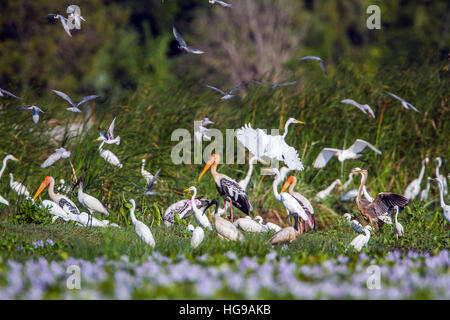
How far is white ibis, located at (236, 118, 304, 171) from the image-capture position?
7680mm

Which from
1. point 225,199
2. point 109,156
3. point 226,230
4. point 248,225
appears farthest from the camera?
point 109,156

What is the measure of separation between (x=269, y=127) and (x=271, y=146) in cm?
220

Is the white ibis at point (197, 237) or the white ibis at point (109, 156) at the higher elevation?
the white ibis at point (109, 156)

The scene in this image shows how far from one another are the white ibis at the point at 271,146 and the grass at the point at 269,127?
948mm

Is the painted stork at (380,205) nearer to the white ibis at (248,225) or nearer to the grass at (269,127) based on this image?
the grass at (269,127)

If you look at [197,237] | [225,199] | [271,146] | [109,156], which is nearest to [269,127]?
[271,146]

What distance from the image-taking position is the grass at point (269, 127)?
8.00m

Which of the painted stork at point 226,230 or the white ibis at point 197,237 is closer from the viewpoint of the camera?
the white ibis at point 197,237

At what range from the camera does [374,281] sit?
172 inches

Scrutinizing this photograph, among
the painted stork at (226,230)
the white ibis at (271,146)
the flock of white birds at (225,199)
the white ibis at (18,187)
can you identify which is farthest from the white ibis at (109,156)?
the painted stork at (226,230)

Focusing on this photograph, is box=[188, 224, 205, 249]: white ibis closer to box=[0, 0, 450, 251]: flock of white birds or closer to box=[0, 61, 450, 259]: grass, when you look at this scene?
box=[0, 0, 450, 251]: flock of white birds

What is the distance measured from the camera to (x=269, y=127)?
995 cm

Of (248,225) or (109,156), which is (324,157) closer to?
(248,225)
